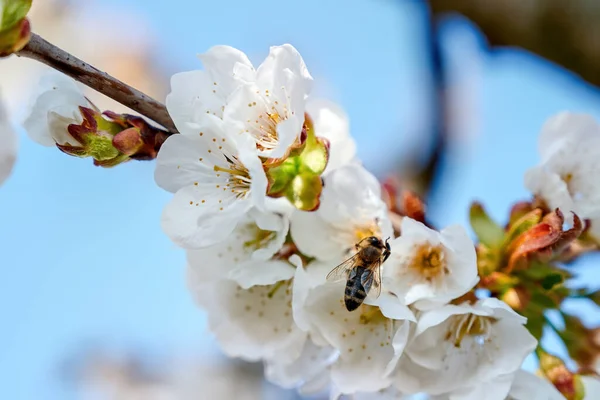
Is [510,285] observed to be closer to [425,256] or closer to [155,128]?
[425,256]

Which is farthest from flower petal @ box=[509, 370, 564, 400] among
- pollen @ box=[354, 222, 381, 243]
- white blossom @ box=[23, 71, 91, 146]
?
white blossom @ box=[23, 71, 91, 146]

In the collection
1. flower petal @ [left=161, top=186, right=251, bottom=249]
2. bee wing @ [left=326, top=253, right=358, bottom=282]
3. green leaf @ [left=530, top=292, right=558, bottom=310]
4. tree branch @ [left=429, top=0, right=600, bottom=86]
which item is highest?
tree branch @ [left=429, top=0, right=600, bottom=86]

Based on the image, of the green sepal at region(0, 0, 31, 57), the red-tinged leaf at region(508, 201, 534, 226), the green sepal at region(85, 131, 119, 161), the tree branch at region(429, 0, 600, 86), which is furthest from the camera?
the tree branch at region(429, 0, 600, 86)

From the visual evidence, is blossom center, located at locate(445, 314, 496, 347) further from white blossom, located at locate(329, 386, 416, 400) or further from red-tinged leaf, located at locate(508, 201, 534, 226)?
red-tinged leaf, located at locate(508, 201, 534, 226)

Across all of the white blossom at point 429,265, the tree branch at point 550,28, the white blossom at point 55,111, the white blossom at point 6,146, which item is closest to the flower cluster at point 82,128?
the white blossom at point 55,111

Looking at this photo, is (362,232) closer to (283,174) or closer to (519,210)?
(283,174)

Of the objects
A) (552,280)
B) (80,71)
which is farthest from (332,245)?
(80,71)

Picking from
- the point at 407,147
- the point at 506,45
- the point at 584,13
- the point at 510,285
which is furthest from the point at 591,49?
the point at 407,147
